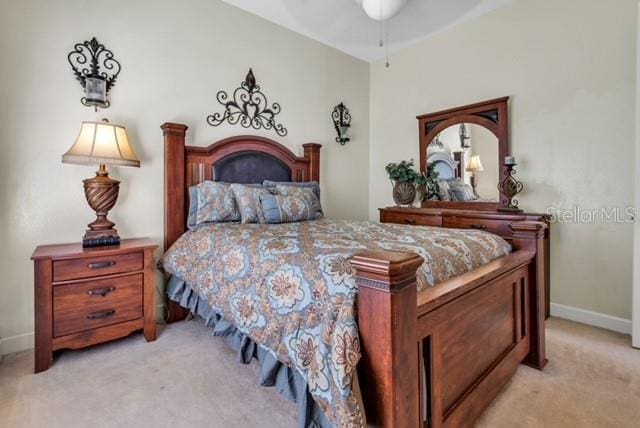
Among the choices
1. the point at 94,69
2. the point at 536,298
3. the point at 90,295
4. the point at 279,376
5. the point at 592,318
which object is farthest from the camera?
the point at 592,318

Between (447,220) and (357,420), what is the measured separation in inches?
100

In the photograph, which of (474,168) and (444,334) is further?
(474,168)

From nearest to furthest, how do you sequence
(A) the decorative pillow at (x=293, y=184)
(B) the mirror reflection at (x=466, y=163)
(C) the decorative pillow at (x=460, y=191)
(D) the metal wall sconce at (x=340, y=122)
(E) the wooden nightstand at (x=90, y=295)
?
(E) the wooden nightstand at (x=90, y=295), (A) the decorative pillow at (x=293, y=184), (B) the mirror reflection at (x=466, y=163), (C) the decorative pillow at (x=460, y=191), (D) the metal wall sconce at (x=340, y=122)

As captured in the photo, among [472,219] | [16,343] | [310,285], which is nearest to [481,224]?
[472,219]

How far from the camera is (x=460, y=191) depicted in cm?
346

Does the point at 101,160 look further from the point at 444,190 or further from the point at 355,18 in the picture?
the point at 444,190

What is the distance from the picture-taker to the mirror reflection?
125 inches

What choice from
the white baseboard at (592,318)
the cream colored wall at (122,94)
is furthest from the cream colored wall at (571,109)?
the cream colored wall at (122,94)

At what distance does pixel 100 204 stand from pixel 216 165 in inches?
38.7

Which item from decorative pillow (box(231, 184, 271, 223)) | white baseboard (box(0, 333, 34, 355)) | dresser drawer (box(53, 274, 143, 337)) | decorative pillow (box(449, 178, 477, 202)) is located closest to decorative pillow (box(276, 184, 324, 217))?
decorative pillow (box(231, 184, 271, 223))

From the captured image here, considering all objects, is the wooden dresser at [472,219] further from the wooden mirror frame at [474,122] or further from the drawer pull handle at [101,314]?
→ the drawer pull handle at [101,314]

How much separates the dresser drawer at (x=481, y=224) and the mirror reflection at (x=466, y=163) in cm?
43

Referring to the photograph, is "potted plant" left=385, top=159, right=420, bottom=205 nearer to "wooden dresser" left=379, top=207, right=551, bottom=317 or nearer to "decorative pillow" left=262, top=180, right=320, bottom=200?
"wooden dresser" left=379, top=207, right=551, bottom=317

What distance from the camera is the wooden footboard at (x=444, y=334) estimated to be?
3.05ft
